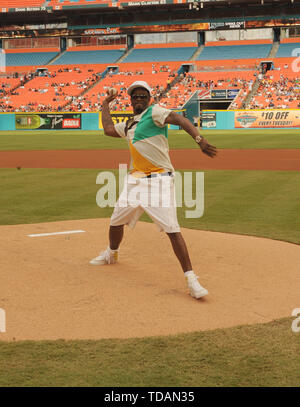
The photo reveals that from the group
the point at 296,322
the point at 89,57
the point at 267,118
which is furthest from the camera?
the point at 89,57

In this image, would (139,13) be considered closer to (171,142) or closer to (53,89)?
(53,89)

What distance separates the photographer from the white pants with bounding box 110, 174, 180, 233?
18.4 feet

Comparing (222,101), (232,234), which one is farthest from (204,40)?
(232,234)

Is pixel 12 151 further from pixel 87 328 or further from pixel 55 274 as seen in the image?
pixel 87 328

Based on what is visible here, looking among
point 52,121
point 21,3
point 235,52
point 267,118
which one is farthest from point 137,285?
point 21,3

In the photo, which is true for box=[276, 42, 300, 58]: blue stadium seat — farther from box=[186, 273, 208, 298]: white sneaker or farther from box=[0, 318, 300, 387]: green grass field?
box=[0, 318, 300, 387]: green grass field

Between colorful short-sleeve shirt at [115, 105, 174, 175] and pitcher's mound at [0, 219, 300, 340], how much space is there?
126 cm

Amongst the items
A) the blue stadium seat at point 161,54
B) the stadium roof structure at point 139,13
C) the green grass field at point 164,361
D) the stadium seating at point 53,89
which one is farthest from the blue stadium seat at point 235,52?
the green grass field at point 164,361

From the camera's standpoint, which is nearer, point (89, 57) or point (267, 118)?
point (267, 118)

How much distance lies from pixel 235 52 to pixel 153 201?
58860 mm

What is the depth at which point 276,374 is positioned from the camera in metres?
3.65

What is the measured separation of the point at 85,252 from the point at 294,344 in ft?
12.3

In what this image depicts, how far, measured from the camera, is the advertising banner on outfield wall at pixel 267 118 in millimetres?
46594

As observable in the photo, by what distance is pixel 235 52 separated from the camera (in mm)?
61375
